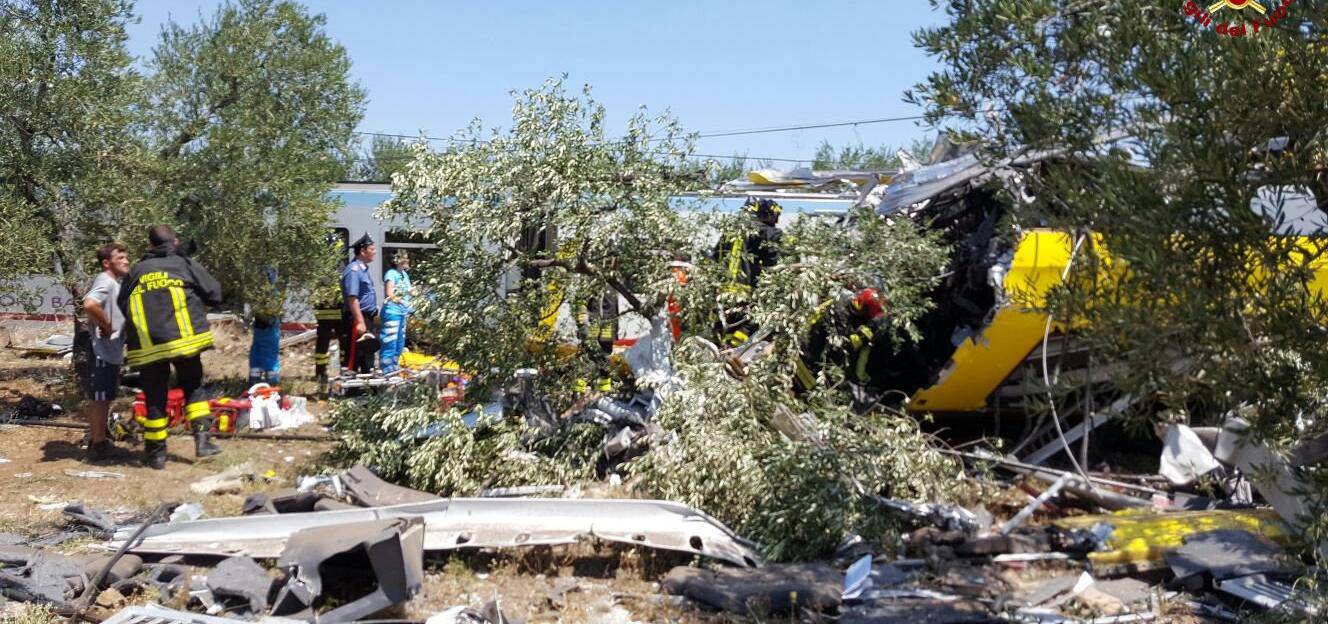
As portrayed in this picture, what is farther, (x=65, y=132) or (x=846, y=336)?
(x=65, y=132)

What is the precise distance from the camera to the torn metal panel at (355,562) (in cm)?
489

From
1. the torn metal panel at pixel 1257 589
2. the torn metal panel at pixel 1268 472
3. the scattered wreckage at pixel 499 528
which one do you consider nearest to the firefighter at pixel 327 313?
the scattered wreckage at pixel 499 528

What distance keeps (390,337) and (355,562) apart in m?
6.06

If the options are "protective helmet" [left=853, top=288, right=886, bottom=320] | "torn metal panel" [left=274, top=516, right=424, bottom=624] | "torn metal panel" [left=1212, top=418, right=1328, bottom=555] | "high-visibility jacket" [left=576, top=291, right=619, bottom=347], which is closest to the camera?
"torn metal panel" [left=1212, top=418, right=1328, bottom=555]

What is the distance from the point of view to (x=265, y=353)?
10992 millimetres

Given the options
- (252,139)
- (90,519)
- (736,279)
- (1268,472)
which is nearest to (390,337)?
(252,139)

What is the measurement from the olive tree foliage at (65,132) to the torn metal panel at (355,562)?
5073mm

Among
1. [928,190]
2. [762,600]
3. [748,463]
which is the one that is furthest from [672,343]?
[762,600]

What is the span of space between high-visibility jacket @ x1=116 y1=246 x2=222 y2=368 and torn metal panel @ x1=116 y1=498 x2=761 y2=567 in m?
2.24

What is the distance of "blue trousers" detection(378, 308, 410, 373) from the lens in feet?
36.7

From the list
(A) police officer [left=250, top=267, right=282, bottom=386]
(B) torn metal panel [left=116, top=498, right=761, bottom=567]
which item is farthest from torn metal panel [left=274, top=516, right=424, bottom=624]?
(A) police officer [left=250, top=267, right=282, bottom=386]

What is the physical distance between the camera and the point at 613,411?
24.1ft

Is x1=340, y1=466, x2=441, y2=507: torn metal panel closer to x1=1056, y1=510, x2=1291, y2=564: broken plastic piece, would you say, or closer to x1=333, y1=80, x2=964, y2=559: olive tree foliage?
x1=333, y1=80, x2=964, y2=559: olive tree foliage

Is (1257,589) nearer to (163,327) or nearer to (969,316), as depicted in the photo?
(969,316)
